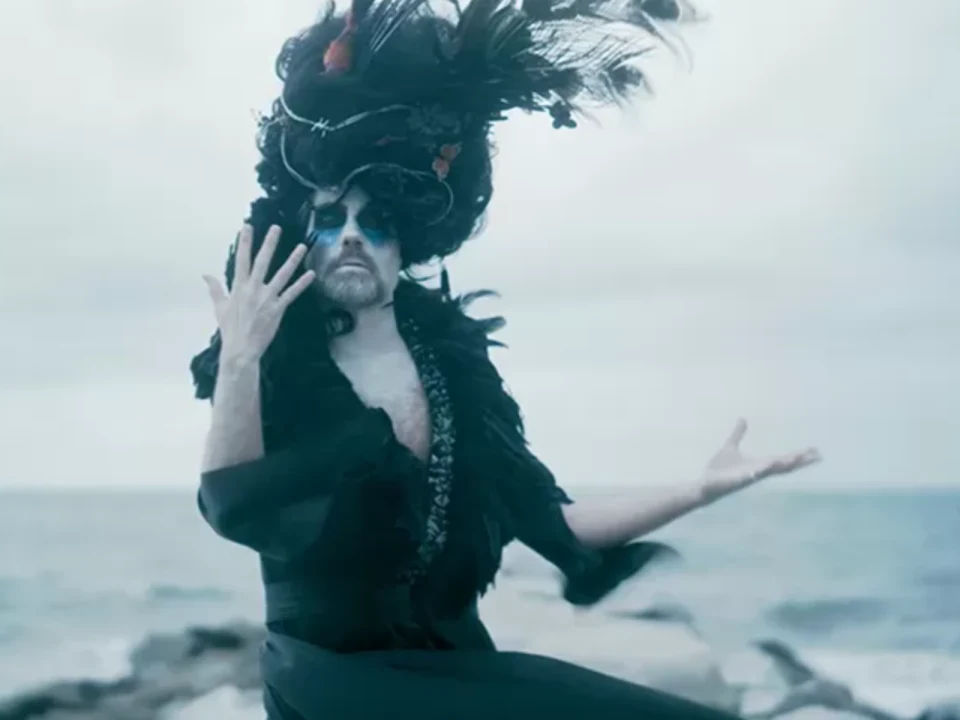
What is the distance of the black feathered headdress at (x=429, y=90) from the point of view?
1.60 m

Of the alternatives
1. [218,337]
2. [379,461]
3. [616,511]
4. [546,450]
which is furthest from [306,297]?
[616,511]

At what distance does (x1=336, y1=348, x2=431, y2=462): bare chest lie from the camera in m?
1.61

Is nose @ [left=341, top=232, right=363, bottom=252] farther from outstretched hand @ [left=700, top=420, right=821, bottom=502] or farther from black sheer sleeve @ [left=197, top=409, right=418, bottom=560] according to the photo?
outstretched hand @ [left=700, top=420, right=821, bottom=502]

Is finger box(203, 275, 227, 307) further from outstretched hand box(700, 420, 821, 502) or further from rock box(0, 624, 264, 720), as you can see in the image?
outstretched hand box(700, 420, 821, 502)

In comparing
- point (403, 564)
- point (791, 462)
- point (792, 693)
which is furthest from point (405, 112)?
point (792, 693)

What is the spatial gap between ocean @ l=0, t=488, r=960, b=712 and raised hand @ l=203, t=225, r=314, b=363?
8.6 inches

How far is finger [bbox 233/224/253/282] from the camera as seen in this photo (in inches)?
63.0

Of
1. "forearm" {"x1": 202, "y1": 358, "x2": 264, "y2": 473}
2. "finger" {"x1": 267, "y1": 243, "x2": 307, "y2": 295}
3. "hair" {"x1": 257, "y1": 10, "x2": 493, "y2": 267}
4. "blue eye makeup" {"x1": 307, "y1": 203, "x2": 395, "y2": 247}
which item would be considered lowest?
"forearm" {"x1": 202, "y1": 358, "x2": 264, "y2": 473}

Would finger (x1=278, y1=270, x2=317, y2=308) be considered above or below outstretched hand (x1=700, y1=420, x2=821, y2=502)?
above

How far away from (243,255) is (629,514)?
1.98 ft

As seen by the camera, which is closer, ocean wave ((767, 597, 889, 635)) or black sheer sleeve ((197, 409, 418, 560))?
black sheer sleeve ((197, 409, 418, 560))

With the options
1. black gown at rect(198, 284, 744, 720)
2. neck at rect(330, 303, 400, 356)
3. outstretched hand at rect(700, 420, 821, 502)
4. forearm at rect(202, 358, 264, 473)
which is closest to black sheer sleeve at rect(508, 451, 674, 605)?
black gown at rect(198, 284, 744, 720)

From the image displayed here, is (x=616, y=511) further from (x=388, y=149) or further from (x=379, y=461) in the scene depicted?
(x=388, y=149)

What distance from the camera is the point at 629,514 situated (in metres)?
1.66
